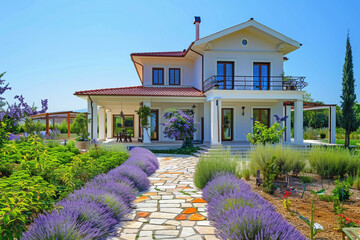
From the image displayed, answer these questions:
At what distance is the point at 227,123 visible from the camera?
1656 cm

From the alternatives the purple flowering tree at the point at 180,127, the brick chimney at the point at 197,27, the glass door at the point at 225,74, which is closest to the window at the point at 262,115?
the glass door at the point at 225,74

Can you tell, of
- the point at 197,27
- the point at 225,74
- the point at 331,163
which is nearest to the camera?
the point at 331,163

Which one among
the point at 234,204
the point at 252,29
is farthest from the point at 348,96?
the point at 234,204

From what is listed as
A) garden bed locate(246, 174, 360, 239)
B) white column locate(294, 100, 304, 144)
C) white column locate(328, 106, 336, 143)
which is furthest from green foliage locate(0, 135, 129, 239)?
white column locate(328, 106, 336, 143)

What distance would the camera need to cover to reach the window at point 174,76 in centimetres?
1812

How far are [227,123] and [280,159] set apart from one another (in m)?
10.2

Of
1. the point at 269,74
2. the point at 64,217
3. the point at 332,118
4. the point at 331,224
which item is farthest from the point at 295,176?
the point at 332,118

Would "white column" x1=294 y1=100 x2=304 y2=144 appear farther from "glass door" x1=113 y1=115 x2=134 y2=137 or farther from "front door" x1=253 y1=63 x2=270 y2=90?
"glass door" x1=113 y1=115 x2=134 y2=137

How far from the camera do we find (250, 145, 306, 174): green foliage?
6.34 metres

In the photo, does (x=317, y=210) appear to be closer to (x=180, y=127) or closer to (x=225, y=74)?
Answer: (x=180, y=127)

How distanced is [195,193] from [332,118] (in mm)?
15676

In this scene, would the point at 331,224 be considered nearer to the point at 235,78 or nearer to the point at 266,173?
the point at 266,173

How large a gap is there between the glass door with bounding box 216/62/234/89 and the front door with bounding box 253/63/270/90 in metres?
1.55

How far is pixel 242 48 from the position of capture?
1597 centimetres
